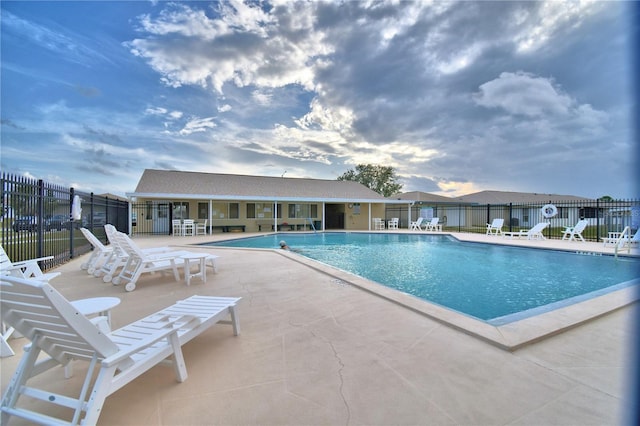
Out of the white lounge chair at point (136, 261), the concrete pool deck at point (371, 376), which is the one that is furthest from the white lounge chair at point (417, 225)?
the white lounge chair at point (136, 261)

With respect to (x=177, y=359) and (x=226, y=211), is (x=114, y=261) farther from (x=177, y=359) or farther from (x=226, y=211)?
(x=226, y=211)

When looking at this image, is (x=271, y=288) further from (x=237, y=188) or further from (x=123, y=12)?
(x=237, y=188)

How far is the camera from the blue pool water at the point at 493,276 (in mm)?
4844

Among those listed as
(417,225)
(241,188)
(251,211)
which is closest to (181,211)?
(241,188)

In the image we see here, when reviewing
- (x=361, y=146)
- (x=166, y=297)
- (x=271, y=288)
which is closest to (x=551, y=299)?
(x=271, y=288)

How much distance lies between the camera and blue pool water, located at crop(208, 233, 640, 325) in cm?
484

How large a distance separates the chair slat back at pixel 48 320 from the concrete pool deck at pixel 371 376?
0.49m

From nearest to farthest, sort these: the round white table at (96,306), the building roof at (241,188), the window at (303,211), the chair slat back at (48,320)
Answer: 1. the chair slat back at (48,320)
2. the round white table at (96,306)
3. the building roof at (241,188)
4. the window at (303,211)

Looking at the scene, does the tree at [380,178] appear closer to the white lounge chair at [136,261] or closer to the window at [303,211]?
the window at [303,211]

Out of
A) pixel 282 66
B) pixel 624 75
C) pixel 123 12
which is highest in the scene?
pixel 282 66

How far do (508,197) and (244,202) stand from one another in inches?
1122

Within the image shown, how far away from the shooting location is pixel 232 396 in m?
2.02

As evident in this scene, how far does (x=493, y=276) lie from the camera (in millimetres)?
6973

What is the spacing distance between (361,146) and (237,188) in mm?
9418
